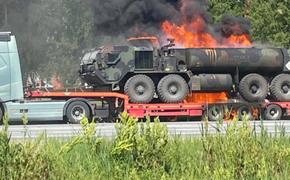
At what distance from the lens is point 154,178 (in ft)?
21.7

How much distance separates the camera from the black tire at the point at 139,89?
2453cm

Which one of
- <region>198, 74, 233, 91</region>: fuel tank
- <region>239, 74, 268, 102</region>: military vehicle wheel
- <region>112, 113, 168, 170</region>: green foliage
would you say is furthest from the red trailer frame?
<region>112, 113, 168, 170</region>: green foliage

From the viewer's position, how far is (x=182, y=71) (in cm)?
2523

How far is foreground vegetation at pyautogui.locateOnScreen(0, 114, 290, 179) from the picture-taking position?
632 centimetres

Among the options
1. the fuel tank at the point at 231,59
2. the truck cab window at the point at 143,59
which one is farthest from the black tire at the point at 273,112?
the truck cab window at the point at 143,59

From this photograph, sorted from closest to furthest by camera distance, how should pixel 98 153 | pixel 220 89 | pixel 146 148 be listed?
1. pixel 146 148
2. pixel 98 153
3. pixel 220 89

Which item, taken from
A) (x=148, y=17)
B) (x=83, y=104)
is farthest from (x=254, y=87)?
(x=148, y=17)

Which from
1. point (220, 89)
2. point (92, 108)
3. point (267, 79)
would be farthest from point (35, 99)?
point (267, 79)

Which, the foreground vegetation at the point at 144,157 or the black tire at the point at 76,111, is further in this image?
the black tire at the point at 76,111

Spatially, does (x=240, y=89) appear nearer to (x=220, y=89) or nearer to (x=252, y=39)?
→ (x=220, y=89)

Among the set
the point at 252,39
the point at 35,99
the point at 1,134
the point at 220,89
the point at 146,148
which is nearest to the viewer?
the point at 1,134

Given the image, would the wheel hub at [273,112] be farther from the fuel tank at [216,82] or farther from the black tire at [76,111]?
the black tire at [76,111]

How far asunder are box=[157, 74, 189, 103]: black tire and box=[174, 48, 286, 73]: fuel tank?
2.70 ft

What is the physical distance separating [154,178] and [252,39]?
26482mm
